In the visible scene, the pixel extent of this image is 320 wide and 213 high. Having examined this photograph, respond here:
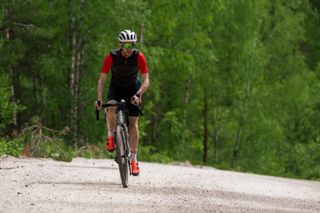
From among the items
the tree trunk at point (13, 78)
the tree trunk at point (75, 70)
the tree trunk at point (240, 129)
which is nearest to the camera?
the tree trunk at point (75, 70)

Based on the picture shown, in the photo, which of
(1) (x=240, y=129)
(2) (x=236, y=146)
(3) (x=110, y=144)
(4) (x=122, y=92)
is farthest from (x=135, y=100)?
(2) (x=236, y=146)

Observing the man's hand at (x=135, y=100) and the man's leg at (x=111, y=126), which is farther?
the man's leg at (x=111, y=126)

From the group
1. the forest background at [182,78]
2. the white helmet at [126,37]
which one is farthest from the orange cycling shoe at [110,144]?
the forest background at [182,78]

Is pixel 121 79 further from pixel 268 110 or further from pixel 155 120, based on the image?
pixel 268 110

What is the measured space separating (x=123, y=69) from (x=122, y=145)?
3.60 ft

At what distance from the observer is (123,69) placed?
35.2ft

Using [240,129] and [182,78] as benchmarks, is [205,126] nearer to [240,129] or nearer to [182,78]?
[240,129]

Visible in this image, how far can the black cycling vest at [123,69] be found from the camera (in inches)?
421

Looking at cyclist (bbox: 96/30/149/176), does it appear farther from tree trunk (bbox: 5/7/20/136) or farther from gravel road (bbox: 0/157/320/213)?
tree trunk (bbox: 5/7/20/136)

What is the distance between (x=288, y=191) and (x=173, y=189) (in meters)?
2.86

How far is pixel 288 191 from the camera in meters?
12.6

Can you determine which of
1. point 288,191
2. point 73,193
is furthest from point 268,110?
point 73,193

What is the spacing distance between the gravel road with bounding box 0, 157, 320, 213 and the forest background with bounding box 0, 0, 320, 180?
21.3ft

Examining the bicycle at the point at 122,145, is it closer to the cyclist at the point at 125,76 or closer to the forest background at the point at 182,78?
the cyclist at the point at 125,76
